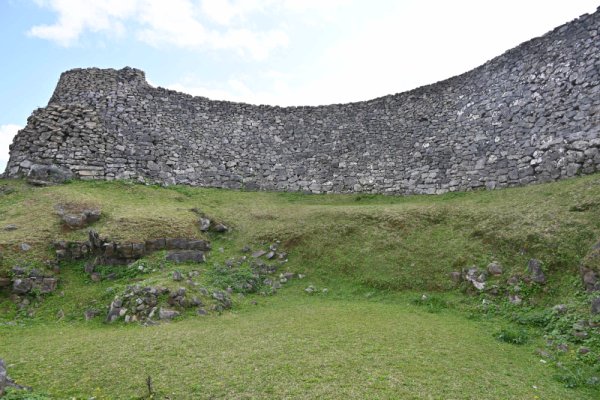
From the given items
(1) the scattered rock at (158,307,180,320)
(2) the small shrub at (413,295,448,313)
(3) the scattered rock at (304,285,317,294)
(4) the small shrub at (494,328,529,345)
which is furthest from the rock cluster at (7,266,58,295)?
(4) the small shrub at (494,328,529,345)

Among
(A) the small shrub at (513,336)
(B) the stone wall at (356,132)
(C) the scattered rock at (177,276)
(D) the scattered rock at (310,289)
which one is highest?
(B) the stone wall at (356,132)

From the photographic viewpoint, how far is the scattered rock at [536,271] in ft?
39.6

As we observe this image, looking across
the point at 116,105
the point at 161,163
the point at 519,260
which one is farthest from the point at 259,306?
the point at 116,105

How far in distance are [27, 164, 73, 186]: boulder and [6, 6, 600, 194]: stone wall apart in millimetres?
714

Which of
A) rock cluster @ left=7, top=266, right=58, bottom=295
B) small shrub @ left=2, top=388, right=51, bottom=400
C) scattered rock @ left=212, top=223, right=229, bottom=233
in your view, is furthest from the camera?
scattered rock @ left=212, top=223, right=229, bottom=233

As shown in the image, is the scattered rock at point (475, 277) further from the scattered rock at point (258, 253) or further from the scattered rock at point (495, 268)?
the scattered rock at point (258, 253)

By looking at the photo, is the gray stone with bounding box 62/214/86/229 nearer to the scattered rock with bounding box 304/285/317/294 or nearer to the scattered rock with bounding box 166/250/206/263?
the scattered rock with bounding box 166/250/206/263

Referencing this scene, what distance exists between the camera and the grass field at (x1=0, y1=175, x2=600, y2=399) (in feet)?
25.4

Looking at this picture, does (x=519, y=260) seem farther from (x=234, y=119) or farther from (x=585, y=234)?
(x=234, y=119)

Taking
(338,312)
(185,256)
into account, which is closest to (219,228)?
(185,256)

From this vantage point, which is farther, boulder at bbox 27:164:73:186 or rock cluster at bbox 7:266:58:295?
boulder at bbox 27:164:73:186

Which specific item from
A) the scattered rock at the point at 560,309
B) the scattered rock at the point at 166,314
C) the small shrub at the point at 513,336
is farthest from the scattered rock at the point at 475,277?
the scattered rock at the point at 166,314

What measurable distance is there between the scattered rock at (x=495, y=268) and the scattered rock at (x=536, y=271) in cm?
86

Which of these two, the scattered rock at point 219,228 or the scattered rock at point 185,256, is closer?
the scattered rock at point 185,256
